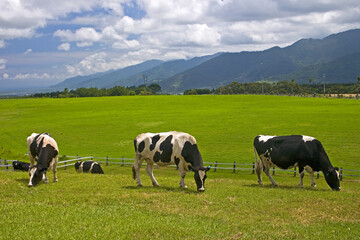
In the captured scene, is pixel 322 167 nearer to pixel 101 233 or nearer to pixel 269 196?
pixel 269 196

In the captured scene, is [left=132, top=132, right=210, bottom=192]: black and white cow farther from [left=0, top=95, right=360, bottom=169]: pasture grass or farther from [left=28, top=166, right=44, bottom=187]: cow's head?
[left=0, top=95, right=360, bottom=169]: pasture grass

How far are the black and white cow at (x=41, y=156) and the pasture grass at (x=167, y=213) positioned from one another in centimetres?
59

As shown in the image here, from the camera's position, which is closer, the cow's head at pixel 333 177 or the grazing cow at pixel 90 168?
the cow's head at pixel 333 177

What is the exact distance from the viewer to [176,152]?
710 inches

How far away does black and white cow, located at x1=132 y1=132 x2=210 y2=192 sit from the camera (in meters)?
17.8

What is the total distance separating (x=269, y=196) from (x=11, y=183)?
42.5 feet

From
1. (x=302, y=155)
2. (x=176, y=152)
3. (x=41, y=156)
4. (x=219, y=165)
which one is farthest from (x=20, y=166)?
(x=302, y=155)

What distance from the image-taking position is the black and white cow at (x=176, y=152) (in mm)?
17781

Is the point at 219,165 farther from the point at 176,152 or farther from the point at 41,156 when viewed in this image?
the point at 41,156

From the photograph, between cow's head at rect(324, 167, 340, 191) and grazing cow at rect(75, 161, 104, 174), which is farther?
grazing cow at rect(75, 161, 104, 174)

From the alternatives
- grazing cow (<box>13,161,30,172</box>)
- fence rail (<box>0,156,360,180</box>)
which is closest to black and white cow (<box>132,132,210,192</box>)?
fence rail (<box>0,156,360,180</box>)

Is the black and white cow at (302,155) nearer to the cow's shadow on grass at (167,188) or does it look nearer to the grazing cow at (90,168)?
the cow's shadow on grass at (167,188)

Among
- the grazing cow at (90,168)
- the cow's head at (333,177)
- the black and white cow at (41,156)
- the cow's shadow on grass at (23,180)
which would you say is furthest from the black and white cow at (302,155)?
the grazing cow at (90,168)

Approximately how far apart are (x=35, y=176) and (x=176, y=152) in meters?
7.50
